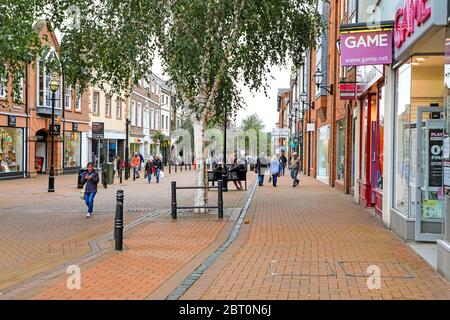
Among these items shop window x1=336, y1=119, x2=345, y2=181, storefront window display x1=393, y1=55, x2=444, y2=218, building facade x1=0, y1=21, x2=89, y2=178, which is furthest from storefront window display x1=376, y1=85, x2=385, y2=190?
building facade x1=0, y1=21, x2=89, y2=178

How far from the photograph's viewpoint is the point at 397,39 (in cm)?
1001

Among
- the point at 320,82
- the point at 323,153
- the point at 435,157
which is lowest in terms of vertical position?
the point at 435,157

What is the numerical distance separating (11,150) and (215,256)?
995 inches

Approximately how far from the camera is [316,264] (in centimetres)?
783

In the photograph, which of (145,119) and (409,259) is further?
(145,119)

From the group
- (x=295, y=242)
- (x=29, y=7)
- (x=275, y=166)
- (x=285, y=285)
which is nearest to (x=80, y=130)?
(x=275, y=166)

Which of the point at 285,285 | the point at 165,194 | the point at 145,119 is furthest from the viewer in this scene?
the point at 145,119

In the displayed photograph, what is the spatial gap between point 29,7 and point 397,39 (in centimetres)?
789

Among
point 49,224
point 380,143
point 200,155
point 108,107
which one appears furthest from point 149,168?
point 108,107

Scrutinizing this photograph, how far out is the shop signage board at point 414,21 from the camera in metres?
7.17

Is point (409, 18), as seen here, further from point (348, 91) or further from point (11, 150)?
point (11, 150)
